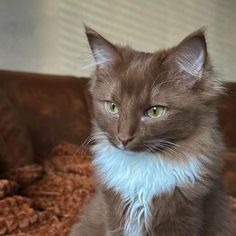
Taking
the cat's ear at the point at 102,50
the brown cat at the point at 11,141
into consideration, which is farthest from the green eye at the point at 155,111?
the brown cat at the point at 11,141

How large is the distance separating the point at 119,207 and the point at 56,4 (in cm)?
188

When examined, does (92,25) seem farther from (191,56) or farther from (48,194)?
(191,56)

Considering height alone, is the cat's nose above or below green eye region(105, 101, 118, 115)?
below

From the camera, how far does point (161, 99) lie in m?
1.31

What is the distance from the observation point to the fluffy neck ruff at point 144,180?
1374mm

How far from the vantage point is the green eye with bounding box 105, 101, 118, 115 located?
4.48ft

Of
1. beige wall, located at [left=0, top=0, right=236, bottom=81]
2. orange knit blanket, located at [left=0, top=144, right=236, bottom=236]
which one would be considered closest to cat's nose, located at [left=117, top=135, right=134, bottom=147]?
orange knit blanket, located at [left=0, top=144, right=236, bottom=236]

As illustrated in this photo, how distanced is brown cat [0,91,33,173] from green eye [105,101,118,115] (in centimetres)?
88

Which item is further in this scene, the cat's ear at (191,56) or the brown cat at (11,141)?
the brown cat at (11,141)

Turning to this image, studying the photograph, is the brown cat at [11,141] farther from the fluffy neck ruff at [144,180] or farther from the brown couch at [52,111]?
the fluffy neck ruff at [144,180]

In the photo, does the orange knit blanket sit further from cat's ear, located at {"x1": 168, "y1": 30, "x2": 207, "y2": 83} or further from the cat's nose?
cat's ear, located at {"x1": 168, "y1": 30, "x2": 207, "y2": 83}

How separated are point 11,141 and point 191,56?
1.15 meters

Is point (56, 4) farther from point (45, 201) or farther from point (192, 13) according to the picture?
point (45, 201)

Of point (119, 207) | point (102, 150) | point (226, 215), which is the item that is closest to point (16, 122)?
point (102, 150)
